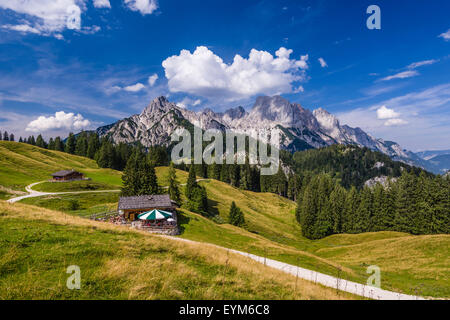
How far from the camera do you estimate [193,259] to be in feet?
42.8

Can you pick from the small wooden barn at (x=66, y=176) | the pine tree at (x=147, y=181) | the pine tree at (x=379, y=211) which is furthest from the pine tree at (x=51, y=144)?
the pine tree at (x=379, y=211)

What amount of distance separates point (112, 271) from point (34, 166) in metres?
108

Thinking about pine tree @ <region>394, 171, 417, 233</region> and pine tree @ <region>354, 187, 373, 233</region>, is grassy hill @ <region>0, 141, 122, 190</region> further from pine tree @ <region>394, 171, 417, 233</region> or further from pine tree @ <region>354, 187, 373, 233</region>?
pine tree @ <region>394, 171, 417, 233</region>

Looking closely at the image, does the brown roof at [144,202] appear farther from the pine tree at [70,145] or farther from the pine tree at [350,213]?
the pine tree at [70,145]

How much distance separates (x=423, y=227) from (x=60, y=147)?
192 metres

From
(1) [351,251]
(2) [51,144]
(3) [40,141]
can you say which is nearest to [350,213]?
(1) [351,251]

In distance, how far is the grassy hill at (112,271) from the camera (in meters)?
7.59

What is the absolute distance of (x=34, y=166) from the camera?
3455 inches

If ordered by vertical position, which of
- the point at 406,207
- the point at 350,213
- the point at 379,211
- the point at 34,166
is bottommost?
the point at 350,213

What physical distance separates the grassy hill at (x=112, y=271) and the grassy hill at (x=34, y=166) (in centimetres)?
6867

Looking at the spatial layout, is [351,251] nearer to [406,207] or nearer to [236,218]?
[236,218]

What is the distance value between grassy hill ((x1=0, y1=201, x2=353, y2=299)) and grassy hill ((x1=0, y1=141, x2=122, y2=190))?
68674 millimetres
